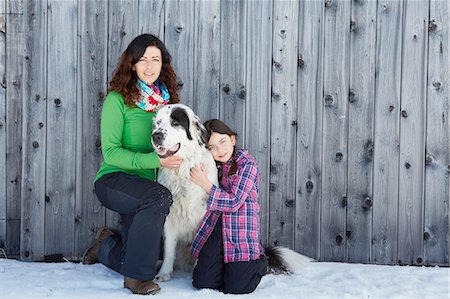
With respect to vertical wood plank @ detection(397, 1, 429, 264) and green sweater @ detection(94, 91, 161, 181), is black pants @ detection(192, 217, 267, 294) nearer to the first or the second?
green sweater @ detection(94, 91, 161, 181)

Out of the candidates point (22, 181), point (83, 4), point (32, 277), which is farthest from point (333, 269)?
point (83, 4)

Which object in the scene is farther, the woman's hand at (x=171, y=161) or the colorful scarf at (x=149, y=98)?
the colorful scarf at (x=149, y=98)

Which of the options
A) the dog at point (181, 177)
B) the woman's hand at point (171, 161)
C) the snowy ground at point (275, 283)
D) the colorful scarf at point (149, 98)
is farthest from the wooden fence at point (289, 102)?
the woman's hand at point (171, 161)

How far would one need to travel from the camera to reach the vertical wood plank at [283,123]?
4020 millimetres

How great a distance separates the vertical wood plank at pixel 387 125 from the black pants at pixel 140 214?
1.59 metres

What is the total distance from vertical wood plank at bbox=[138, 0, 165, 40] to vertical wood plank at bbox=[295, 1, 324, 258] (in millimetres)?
975

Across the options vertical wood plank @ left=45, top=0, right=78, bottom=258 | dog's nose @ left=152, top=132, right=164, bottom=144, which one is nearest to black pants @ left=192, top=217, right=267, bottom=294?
dog's nose @ left=152, top=132, right=164, bottom=144

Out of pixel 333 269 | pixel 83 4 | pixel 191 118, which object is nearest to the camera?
pixel 191 118

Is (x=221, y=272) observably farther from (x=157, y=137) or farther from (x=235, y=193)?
(x=157, y=137)

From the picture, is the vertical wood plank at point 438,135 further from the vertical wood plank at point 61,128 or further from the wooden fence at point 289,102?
the vertical wood plank at point 61,128

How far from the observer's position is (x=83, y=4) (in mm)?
4039

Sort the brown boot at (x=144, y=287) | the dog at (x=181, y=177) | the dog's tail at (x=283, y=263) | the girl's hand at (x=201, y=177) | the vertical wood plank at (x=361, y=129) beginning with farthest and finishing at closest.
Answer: the vertical wood plank at (x=361, y=129) < the dog's tail at (x=283, y=263) < the girl's hand at (x=201, y=177) < the dog at (x=181, y=177) < the brown boot at (x=144, y=287)

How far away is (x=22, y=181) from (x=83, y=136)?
1.75ft

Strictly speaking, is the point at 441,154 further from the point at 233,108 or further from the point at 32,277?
the point at 32,277
